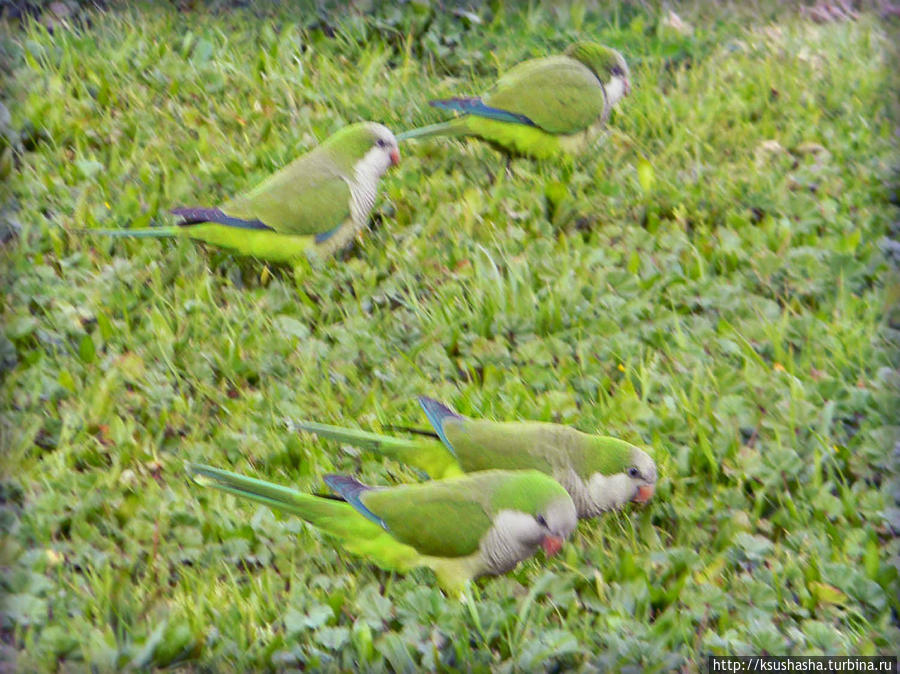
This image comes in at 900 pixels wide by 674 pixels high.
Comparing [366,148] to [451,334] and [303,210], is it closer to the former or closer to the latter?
[303,210]

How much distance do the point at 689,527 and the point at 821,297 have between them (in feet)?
4.22

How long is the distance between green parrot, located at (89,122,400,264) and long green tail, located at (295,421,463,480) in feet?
3.15

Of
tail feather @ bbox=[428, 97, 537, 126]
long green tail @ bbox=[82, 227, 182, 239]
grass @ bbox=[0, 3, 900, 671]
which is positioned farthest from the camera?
tail feather @ bbox=[428, 97, 537, 126]

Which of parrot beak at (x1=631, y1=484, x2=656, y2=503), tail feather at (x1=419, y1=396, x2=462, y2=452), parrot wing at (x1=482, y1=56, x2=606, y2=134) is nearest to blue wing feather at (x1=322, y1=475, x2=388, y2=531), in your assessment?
tail feather at (x1=419, y1=396, x2=462, y2=452)

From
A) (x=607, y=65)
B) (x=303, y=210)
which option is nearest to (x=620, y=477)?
(x=303, y=210)

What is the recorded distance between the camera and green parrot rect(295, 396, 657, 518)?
Answer: 2.78 metres

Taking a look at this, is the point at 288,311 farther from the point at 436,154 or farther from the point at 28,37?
the point at 28,37

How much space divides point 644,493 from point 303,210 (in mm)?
1645

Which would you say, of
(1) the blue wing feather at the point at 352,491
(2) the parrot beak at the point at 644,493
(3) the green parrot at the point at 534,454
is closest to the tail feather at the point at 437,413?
(3) the green parrot at the point at 534,454

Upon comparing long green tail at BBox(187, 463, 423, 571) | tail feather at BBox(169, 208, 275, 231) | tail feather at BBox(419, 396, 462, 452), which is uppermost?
tail feather at BBox(169, 208, 275, 231)

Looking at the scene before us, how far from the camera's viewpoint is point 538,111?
4.08m

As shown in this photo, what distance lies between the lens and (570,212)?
3.96 metres

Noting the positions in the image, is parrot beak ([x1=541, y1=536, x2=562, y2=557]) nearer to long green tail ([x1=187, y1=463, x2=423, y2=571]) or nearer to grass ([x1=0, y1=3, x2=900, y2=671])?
grass ([x1=0, y1=3, x2=900, y2=671])

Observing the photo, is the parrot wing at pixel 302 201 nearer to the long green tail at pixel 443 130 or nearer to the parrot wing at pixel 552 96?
the long green tail at pixel 443 130
